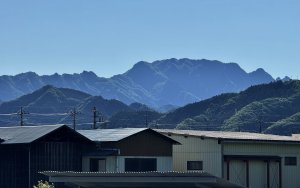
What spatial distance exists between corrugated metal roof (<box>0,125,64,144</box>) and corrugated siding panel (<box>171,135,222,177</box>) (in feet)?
26.1

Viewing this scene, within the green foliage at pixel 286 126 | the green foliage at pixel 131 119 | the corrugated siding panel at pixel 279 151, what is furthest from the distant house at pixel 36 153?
the green foliage at pixel 131 119

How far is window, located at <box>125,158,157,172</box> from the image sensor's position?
113 feet

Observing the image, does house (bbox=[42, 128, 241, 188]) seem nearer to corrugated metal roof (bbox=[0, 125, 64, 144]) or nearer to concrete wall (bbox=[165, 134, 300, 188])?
concrete wall (bbox=[165, 134, 300, 188])

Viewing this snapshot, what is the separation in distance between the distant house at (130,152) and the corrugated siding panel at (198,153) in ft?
6.37

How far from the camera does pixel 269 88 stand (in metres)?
164

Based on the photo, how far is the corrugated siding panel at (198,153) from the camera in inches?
1431

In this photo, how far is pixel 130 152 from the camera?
34.4m

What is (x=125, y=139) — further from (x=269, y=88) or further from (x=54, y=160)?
(x=269, y=88)

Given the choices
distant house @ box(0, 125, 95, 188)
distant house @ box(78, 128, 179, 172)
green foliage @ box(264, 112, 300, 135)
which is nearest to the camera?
distant house @ box(0, 125, 95, 188)

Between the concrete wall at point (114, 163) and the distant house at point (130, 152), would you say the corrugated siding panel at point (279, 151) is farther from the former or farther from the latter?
the concrete wall at point (114, 163)

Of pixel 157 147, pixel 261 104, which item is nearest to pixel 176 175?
pixel 157 147

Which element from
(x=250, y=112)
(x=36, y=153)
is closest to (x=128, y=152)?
(x=36, y=153)

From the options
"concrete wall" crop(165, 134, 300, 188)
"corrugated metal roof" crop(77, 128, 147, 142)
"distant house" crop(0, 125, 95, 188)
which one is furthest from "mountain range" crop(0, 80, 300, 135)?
"distant house" crop(0, 125, 95, 188)

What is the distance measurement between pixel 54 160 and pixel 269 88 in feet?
442
